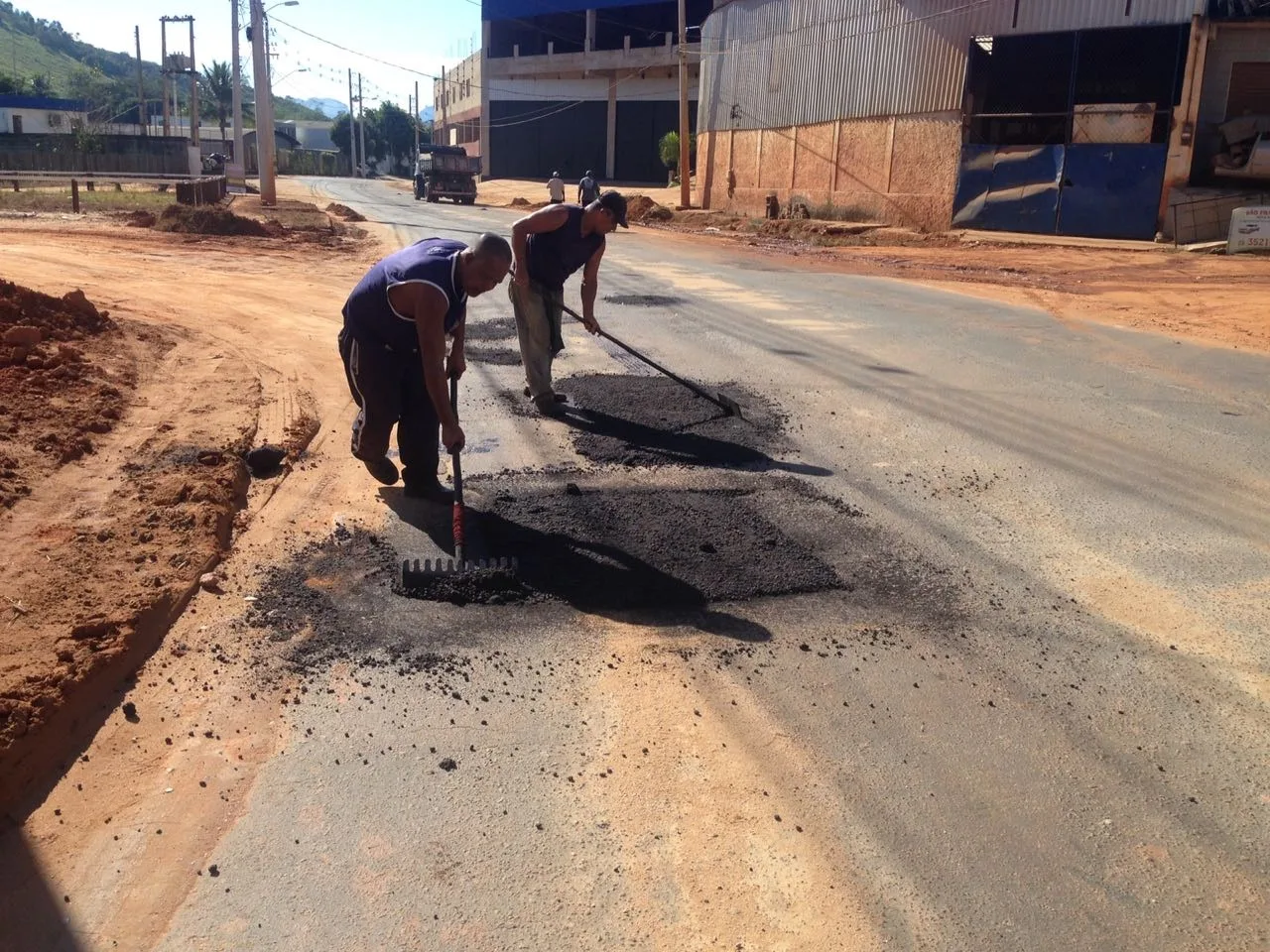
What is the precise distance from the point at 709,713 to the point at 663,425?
3562 millimetres

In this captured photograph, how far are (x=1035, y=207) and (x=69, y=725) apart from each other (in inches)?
892

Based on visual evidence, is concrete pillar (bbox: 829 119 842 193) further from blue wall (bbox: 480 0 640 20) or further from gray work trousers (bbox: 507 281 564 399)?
blue wall (bbox: 480 0 640 20)

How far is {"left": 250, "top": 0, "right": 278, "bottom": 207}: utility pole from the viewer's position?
29.7 metres

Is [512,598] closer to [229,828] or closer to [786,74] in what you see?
[229,828]

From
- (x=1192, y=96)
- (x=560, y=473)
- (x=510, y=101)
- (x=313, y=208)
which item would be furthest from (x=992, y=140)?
(x=510, y=101)

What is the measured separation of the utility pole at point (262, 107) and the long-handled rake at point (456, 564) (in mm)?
28337

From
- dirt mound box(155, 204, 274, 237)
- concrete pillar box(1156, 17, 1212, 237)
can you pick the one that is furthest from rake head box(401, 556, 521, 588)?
concrete pillar box(1156, 17, 1212, 237)

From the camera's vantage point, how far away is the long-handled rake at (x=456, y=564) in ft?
13.9

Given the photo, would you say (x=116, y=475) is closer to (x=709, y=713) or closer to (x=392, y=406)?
(x=392, y=406)

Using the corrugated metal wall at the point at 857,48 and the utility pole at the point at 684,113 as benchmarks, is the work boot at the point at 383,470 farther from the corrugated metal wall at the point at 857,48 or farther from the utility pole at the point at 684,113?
the utility pole at the point at 684,113

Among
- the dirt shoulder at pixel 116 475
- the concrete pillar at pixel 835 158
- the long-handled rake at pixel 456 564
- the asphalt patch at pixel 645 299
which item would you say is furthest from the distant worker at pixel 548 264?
the concrete pillar at pixel 835 158

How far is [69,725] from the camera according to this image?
3.19m

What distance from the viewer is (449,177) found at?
1490 inches

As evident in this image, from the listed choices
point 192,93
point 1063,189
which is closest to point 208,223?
point 1063,189
